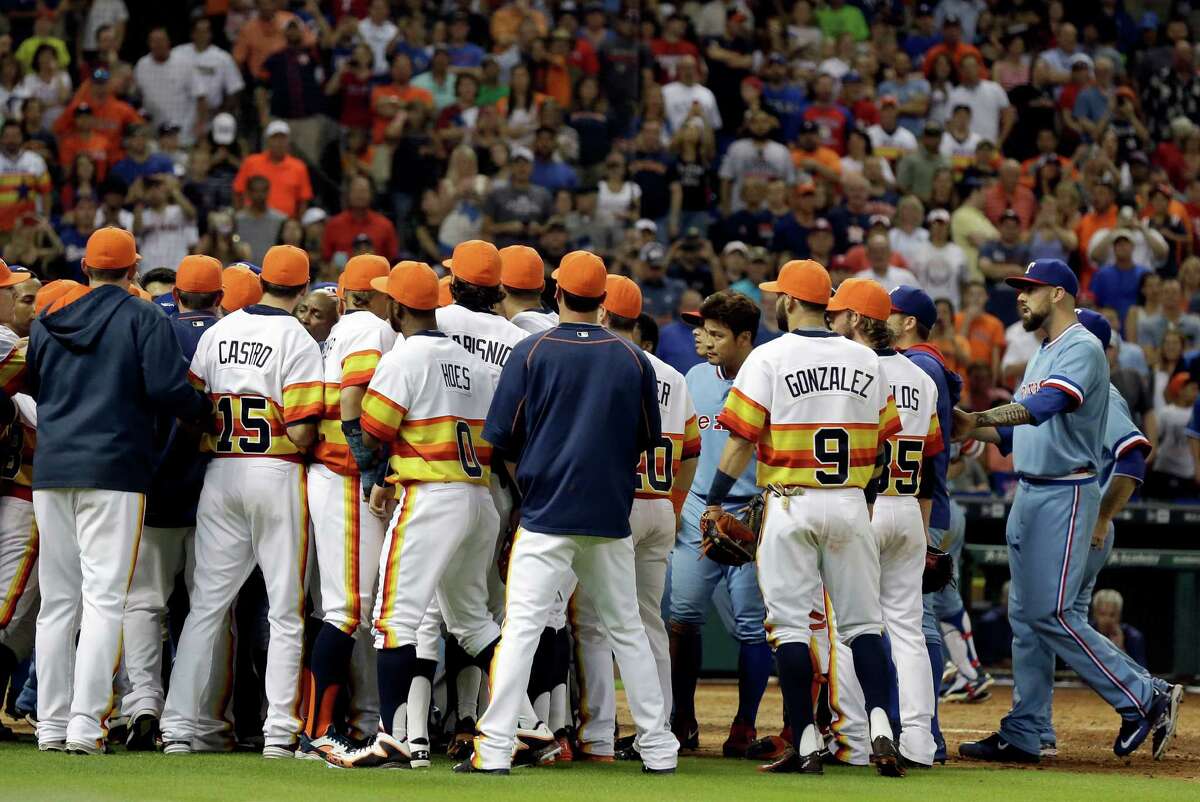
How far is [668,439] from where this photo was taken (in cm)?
791

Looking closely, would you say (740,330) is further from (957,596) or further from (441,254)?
(441,254)

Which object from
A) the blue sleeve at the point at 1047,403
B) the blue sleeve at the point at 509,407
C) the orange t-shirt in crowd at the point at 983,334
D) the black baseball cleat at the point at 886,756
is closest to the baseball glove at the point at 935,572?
the blue sleeve at the point at 1047,403

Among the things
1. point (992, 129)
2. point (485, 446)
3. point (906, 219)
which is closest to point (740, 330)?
point (485, 446)

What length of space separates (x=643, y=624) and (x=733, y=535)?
0.65 metres

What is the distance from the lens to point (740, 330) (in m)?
8.38

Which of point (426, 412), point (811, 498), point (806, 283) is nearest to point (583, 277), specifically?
point (426, 412)

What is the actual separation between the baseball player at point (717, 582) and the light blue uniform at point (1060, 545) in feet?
4.25

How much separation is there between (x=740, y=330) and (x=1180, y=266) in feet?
36.4

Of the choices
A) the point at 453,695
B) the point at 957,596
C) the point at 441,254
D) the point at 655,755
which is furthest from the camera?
the point at 441,254

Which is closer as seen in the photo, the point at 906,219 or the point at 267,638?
the point at 267,638

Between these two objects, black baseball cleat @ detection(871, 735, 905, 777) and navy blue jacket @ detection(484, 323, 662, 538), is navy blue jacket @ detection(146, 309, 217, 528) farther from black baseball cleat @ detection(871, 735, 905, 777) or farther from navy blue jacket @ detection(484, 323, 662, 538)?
black baseball cleat @ detection(871, 735, 905, 777)

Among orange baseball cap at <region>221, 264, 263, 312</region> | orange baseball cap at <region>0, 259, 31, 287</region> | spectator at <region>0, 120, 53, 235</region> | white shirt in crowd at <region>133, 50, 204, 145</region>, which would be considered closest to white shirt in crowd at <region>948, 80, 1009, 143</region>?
white shirt in crowd at <region>133, 50, 204, 145</region>

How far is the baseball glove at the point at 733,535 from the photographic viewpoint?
7.47m

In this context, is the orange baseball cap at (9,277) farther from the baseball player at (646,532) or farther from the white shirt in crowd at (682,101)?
the white shirt in crowd at (682,101)
